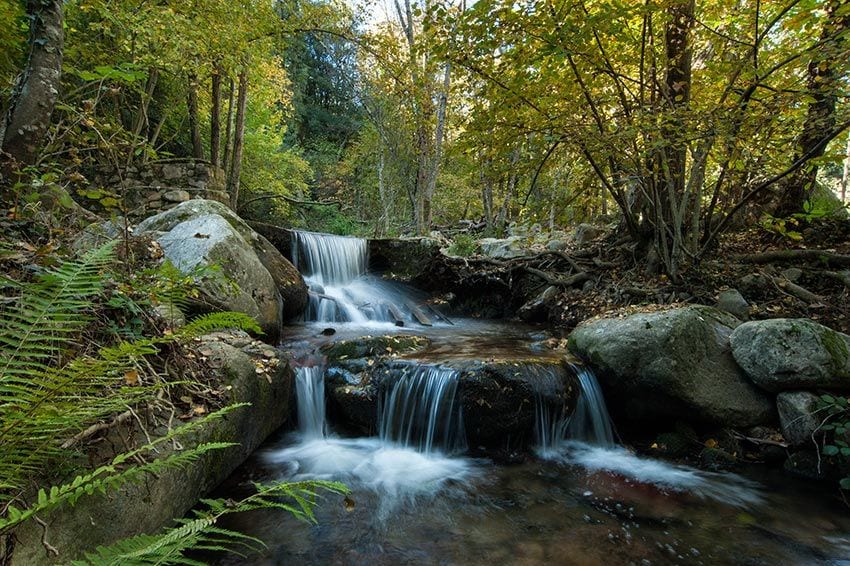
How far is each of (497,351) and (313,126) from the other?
24.7m

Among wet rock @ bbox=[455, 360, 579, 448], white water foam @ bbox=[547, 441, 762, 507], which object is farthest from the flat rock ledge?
white water foam @ bbox=[547, 441, 762, 507]

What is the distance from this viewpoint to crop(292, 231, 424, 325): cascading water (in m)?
8.36

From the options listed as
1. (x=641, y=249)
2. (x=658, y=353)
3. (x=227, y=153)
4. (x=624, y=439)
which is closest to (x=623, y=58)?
(x=641, y=249)

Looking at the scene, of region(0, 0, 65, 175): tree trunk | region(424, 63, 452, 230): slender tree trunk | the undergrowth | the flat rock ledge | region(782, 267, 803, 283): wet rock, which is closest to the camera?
the undergrowth

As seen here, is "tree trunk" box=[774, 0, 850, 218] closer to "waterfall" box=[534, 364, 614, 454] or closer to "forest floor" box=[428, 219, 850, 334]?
"forest floor" box=[428, 219, 850, 334]

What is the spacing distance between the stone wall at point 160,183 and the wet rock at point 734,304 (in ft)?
30.5

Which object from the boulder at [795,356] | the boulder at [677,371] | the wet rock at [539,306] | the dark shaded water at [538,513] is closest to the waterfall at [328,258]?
the wet rock at [539,306]

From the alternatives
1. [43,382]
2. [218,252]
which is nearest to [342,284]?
[218,252]

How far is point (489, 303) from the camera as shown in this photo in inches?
→ 379

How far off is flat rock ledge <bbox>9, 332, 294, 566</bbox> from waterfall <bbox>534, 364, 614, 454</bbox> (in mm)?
2733

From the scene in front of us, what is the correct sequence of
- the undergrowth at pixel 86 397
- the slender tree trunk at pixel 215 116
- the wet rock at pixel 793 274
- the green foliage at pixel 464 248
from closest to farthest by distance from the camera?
the undergrowth at pixel 86 397
the wet rock at pixel 793 274
the slender tree trunk at pixel 215 116
the green foliage at pixel 464 248

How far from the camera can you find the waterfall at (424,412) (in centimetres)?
445

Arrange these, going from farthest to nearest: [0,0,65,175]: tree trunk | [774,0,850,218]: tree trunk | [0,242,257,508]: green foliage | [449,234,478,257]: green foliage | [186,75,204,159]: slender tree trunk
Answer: [449,234,478,257]: green foliage
[186,75,204,159]: slender tree trunk
[774,0,850,218]: tree trunk
[0,0,65,175]: tree trunk
[0,242,257,508]: green foliage

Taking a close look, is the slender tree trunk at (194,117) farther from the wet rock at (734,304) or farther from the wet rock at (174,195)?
the wet rock at (734,304)
